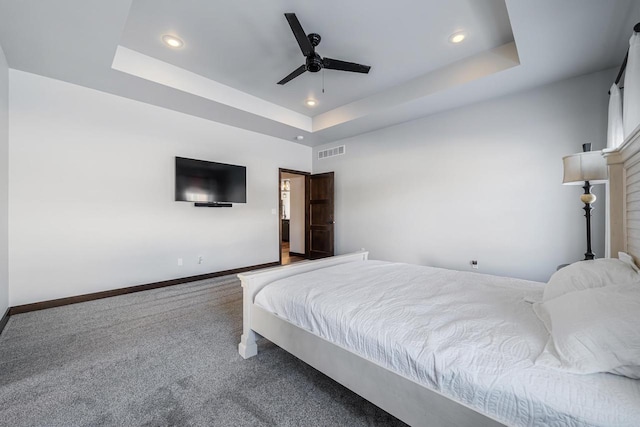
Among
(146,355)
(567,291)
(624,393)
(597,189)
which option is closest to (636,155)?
(567,291)

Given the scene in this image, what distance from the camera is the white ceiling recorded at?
217 cm

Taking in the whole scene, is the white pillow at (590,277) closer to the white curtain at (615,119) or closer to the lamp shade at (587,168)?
the lamp shade at (587,168)

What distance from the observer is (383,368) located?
1.19 metres

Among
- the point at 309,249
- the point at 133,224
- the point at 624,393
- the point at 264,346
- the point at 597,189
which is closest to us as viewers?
the point at 624,393

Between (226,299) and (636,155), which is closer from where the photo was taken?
(636,155)

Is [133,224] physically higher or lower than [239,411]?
higher

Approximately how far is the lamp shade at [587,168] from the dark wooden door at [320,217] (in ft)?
12.4

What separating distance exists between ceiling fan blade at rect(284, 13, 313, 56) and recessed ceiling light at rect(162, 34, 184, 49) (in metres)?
1.36

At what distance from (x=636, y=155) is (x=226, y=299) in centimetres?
381

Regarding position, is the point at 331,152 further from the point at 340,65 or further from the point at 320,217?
the point at 340,65

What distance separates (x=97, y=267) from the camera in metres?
3.33

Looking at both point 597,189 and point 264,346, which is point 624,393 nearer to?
point 264,346

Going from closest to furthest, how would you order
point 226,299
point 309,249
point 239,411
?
point 239,411, point 226,299, point 309,249

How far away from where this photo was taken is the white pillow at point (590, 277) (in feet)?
4.06
